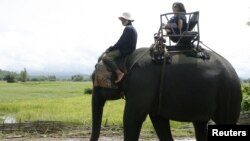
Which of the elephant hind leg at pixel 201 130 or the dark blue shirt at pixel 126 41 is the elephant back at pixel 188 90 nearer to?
the dark blue shirt at pixel 126 41

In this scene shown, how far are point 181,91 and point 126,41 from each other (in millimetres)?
1043

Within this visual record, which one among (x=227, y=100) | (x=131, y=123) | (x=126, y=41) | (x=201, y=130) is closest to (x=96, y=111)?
(x=131, y=123)

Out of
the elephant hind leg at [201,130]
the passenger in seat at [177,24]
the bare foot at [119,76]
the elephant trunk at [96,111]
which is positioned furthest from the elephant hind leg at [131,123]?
the passenger in seat at [177,24]

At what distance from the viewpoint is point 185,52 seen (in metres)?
6.23

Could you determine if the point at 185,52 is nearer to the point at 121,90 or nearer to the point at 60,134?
the point at 121,90

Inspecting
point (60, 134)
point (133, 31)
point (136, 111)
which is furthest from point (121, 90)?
point (60, 134)

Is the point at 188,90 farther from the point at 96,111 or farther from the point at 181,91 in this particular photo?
the point at 96,111

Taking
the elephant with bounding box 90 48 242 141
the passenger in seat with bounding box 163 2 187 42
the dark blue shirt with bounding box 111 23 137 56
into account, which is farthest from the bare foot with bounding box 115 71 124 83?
the passenger in seat with bounding box 163 2 187 42

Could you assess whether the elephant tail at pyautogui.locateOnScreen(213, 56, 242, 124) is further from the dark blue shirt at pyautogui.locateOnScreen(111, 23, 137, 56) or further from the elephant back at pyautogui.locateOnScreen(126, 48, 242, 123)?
the dark blue shirt at pyautogui.locateOnScreen(111, 23, 137, 56)

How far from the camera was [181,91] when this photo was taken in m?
5.96

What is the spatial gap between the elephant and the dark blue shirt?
28 cm

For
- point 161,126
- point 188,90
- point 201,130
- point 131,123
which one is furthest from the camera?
point 161,126

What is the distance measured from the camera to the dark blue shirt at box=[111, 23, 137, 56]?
634 centimetres

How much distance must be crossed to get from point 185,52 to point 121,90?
1.00 meters
